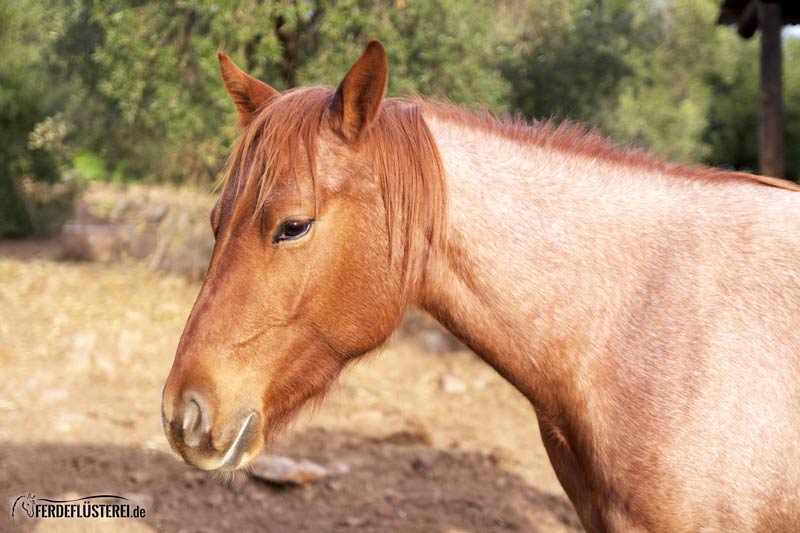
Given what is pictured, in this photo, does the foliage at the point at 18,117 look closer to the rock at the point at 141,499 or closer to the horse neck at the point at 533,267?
the rock at the point at 141,499

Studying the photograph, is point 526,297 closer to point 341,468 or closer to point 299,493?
point 299,493

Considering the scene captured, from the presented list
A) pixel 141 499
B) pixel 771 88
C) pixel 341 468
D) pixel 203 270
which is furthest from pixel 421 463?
pixel 203 270

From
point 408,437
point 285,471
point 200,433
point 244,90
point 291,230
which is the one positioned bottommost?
point 408,437

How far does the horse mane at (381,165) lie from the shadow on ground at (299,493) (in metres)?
2.43

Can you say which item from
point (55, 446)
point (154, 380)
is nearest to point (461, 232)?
point (55, 446)

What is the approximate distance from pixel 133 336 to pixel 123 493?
3581 mm

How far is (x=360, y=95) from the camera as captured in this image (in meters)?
1.98

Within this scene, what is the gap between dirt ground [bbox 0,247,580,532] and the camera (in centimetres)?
404

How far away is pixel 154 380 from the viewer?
6.42 meters

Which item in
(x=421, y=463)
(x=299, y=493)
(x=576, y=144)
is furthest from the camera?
(x=421, y=463)

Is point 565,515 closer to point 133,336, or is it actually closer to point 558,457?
point 558,457

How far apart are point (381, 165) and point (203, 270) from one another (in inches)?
333

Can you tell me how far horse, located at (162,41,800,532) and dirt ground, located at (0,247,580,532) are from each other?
0.50 meters

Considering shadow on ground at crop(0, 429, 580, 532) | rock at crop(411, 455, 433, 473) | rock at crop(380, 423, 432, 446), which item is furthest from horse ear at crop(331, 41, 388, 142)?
rock at crop(380, 423, 432, 446)
